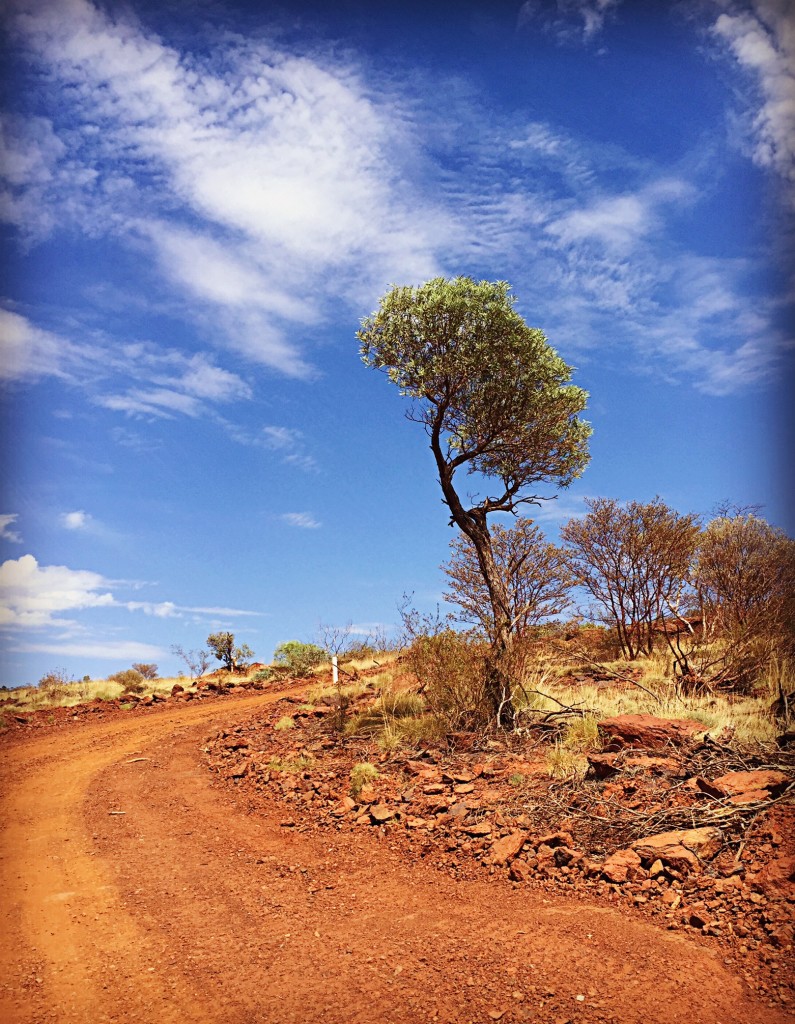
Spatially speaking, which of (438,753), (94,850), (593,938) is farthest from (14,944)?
(438,753)

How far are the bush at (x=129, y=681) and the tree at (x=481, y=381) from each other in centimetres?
1437

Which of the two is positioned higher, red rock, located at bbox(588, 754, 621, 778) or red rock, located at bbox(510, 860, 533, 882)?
red rock, located at bbox(588, 754, 621, 778)

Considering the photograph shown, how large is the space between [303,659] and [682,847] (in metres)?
20.5

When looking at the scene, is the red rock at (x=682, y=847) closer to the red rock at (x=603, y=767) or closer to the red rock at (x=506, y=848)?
the red rock at (x=506, y=848)

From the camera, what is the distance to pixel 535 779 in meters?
8.96

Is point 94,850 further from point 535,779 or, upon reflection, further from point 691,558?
point 691,558

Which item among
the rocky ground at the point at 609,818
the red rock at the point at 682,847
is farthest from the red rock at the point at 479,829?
the red rock at the point at 682,847

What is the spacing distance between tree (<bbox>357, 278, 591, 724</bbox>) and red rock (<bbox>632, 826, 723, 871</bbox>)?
797cm

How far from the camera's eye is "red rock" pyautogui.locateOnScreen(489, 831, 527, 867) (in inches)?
273

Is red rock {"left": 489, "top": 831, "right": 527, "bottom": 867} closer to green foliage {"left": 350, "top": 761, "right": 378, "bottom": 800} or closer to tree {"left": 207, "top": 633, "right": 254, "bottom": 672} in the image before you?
green foliage {"left": 350, "top": 761, "right": 378, "bottom": 800}

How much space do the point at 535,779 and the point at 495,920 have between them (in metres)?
3.34

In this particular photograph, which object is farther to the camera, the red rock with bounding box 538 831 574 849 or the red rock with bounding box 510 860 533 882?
the red rock with bounding box 538 831 574 849

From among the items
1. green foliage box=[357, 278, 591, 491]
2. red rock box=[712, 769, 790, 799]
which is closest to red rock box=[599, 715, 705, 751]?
red rock box=[712, 769, 790, 799]

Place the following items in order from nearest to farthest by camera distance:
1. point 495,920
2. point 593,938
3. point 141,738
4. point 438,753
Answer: point 593,938
point 495,920
point 438,753
point 141,738
